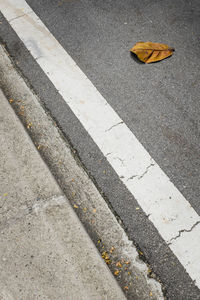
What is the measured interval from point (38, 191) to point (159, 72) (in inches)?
74.3

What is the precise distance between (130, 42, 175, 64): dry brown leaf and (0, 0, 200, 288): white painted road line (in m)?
0.71

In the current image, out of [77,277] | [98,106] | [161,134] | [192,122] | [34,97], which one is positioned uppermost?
[192,122]

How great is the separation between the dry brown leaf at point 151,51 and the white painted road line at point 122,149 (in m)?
0.71

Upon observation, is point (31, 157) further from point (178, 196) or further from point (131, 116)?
point (178, 196)

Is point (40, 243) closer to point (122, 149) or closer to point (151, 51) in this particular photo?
point (122, 149)

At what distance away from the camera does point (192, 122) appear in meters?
2.57

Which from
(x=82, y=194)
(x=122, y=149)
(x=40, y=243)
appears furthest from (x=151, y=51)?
(x=40, y=243)

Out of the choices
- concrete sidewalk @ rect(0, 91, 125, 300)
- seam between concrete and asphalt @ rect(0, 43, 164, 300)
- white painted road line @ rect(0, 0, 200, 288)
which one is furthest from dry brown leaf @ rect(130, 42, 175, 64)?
concrete sidewalk @ rect(0, 91, 125, 300)

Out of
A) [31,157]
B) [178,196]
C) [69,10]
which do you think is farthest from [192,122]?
[69,10]

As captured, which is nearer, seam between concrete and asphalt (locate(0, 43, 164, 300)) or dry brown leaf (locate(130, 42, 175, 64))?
seam between concrete and asphalt (locate(0, 43, 164, 300))

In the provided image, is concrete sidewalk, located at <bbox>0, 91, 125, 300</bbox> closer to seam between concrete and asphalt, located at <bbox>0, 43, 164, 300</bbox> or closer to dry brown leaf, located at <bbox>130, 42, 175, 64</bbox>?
seam between concrete and asphalt, located at <bbox>0, 43, 164, 300</bbox>

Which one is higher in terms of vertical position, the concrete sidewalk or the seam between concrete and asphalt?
the seam between concrete and asphalt

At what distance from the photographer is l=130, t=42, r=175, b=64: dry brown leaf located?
298 cm

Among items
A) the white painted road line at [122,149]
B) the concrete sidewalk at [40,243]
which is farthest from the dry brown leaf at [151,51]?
the concrete sidewalk at [40,243]
